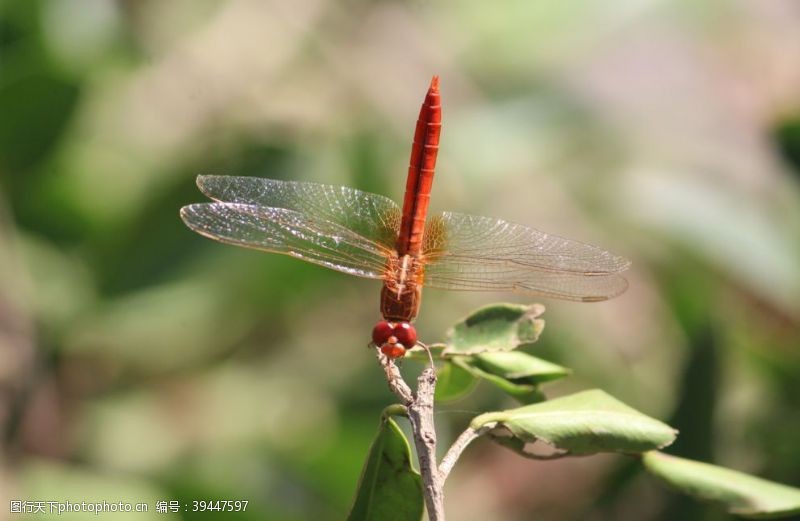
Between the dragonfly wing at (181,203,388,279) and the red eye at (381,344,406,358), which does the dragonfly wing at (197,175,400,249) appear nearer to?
the dragonfly wing at (181,203,388,279)

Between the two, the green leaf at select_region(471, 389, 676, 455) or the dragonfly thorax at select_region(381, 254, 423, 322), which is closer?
the green leaf at select_region(471, 389, 676, 455)

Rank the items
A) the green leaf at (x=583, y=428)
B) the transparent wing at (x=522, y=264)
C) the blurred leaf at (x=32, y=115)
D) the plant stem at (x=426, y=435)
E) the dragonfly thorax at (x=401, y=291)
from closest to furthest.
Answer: the plant stem at (x=426, y=435), the green leaf at (x=583, y=428), the dragonfly thorax at (x=401, y=291), the transparent wing at (x=522, y=264), the blurred leaf at (x=32, y=115)

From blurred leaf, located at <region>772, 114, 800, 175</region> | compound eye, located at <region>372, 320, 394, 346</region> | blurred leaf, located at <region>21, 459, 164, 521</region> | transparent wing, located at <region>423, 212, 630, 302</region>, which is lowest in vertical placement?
blurred leaf, located at <region>21, 459, 164, 521</region>

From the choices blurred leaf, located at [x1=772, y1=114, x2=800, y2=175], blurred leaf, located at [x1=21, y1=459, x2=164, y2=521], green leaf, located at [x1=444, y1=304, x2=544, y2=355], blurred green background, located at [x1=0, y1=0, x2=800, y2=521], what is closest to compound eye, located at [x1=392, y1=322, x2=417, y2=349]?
green leaf, located at [x1=444, y1=304, x2=544, y2=355]

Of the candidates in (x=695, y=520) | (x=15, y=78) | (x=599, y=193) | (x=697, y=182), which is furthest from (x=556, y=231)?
(x=15, y=78)

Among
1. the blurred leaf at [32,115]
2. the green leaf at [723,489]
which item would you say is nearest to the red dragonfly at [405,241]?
the green leaf at [723,489]

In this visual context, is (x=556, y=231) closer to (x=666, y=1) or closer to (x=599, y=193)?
(x=599, y=193)

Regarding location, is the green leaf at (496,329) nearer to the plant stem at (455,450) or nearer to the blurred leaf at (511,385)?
the blurred leaf at (511,385)
